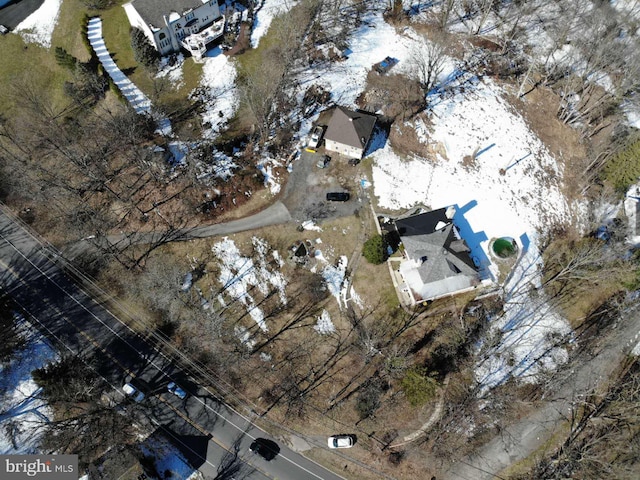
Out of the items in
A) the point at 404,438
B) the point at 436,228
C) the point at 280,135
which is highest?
the point at 280,135

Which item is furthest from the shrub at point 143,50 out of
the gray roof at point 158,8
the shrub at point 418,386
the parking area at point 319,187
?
the shrub at point 418,386

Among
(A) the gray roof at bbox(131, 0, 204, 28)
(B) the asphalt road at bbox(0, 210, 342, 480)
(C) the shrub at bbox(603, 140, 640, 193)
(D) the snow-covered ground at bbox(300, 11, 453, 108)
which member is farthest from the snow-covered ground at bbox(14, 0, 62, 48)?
(C) the shrub at bbox(603, 140, 640, 193)

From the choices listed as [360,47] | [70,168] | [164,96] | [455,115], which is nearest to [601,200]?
[455,115]

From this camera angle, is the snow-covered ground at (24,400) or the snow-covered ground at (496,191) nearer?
the snow-covered ground at (24,400)

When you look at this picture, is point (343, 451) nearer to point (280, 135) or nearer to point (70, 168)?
point (280, 135)

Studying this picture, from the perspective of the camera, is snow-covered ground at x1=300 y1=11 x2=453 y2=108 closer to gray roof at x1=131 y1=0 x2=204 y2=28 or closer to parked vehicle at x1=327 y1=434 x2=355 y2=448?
gray roof at x1=131 y1=0 x2=204 y2=28

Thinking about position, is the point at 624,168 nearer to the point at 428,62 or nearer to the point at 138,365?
the point at 428,62

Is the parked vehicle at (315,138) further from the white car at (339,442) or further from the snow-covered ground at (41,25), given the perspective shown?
the snow-covered ground at (41,25)
